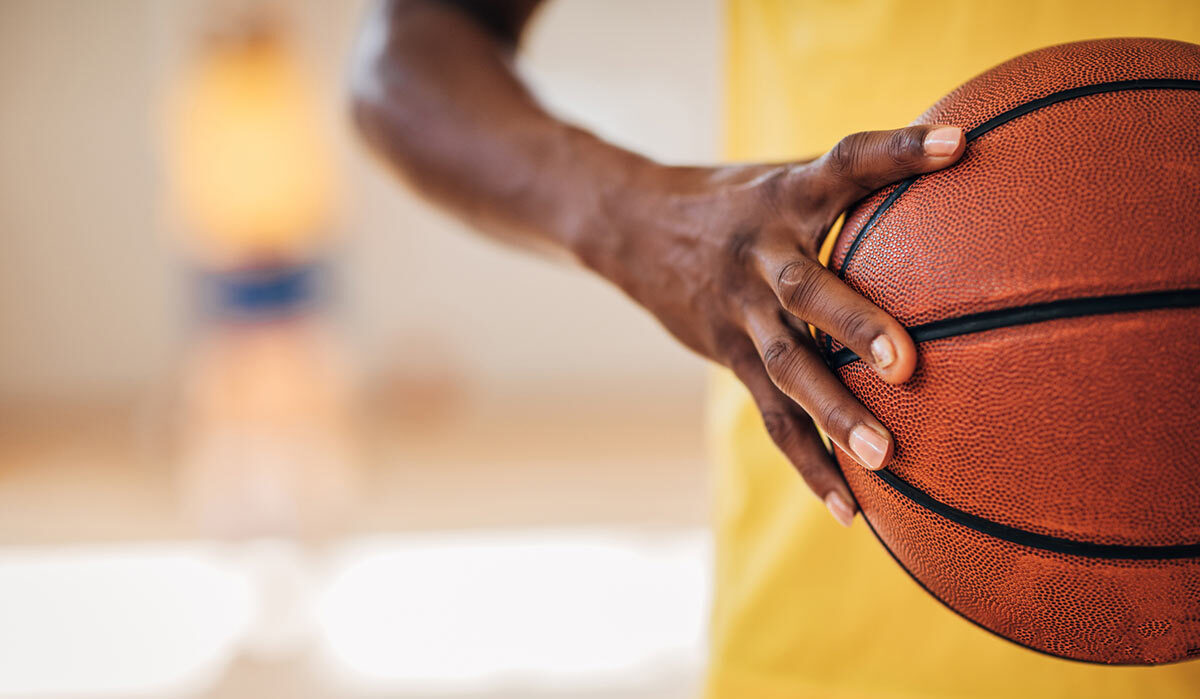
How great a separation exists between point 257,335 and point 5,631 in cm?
212

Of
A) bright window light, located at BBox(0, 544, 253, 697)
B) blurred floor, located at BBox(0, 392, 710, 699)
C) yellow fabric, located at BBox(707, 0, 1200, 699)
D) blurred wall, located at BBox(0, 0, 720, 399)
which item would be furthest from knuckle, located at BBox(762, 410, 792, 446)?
blurred wall, located at BBox(0, 0, 720, 399)

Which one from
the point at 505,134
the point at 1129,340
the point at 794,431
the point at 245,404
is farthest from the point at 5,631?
the point at 1129,340

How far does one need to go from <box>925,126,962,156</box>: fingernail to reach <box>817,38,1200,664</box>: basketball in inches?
0.7

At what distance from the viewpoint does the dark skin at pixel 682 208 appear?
47cm

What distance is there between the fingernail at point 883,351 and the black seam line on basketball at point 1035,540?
0.28ft

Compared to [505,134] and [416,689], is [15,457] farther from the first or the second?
[505,134]

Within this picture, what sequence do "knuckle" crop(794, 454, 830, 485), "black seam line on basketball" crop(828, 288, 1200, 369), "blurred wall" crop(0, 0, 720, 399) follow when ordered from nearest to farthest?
"black seam line on basketball" crop(828, 288, 1200, 369)
"knuckle" crop(794, 454, 830, 485)
"blurred wall" crop(0, 0, 720, 399)

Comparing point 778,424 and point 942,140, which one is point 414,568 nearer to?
point 778,424

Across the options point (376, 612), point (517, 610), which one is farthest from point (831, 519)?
point (376, 612)

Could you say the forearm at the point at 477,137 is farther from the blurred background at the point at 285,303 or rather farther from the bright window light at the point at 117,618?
the blurred background at the point at 285,303

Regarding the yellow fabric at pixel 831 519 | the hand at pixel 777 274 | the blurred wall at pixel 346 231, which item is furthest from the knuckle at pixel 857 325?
the blurred wall at pixel 346 231

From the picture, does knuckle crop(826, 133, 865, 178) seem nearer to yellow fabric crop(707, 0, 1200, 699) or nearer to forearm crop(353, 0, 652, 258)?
forearm crop(353, 0, 652, 258)

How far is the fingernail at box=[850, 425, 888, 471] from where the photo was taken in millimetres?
464

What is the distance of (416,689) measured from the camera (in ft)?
7.11
